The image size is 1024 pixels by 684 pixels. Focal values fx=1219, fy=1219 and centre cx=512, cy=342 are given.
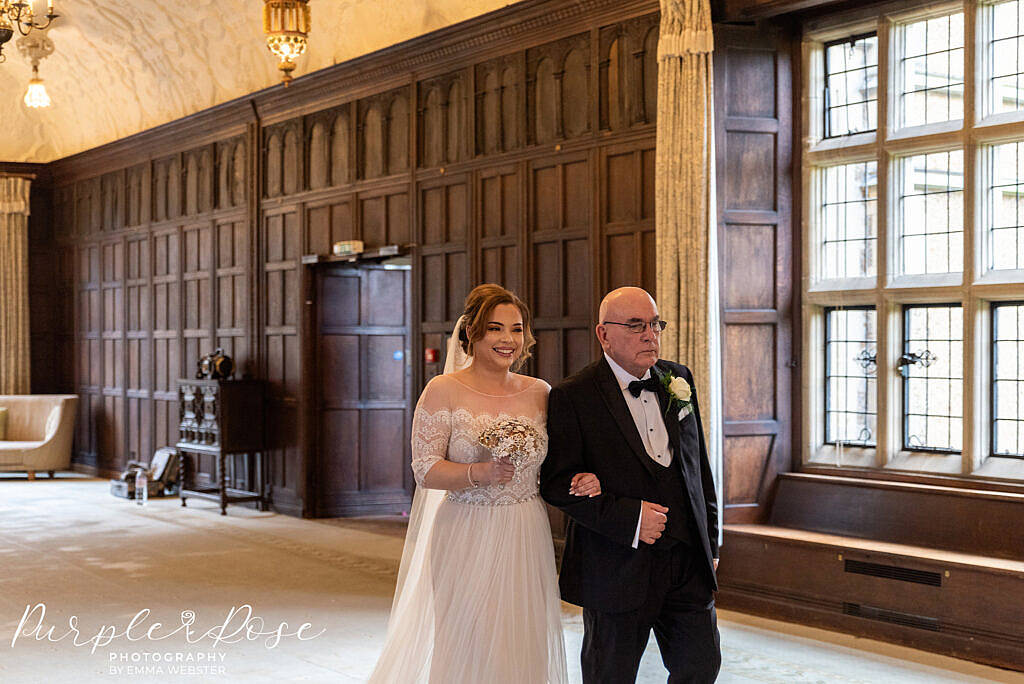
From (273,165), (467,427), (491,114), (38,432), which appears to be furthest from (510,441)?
(38,432)

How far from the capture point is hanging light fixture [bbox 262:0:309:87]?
904 cm

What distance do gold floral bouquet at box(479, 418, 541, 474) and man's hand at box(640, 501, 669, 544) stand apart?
412mm

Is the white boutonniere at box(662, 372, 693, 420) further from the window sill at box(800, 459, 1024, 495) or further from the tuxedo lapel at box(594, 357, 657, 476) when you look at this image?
the window sill at box(800, 459, 1024, 495)

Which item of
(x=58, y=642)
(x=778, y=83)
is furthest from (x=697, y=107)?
(x=58, y=642)

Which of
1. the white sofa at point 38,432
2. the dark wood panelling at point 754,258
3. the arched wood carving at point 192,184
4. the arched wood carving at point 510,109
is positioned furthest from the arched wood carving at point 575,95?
the white sofa at point 38,432

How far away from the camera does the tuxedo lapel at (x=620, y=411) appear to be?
3824 millimetres

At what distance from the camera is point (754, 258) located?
292 inches

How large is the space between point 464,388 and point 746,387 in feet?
12.0

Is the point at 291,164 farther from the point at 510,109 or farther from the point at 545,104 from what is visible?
the point at 545,104

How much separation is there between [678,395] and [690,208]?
3513 millimetres

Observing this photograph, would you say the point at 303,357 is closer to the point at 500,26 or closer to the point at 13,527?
the point at 13,527

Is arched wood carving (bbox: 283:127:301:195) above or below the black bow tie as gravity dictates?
above

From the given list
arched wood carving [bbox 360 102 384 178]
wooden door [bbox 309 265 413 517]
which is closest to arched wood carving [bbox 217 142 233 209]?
wooden door [bbox 309 265 413 517]

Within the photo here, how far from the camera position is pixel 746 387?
7402 millimetres
